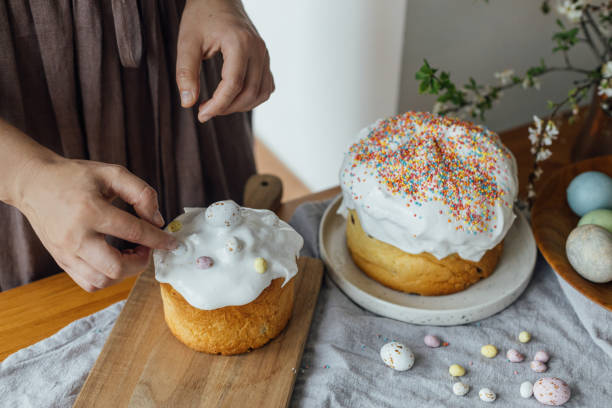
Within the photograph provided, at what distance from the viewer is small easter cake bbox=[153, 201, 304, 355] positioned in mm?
793

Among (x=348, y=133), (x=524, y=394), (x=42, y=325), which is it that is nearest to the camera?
(x=524, y=394)

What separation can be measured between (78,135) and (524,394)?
2.82ft

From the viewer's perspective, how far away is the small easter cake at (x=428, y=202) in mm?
880

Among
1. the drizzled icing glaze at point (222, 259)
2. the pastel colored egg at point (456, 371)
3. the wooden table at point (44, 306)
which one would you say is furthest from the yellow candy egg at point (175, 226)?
the pastel colored egg at point (456, 371)

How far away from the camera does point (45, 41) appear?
2.86ft

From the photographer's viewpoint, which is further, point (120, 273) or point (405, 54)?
point (405, 54)

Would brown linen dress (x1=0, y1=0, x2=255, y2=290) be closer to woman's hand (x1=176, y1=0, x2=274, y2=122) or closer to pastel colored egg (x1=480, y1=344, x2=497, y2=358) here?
woman's hand (x1=176, y1=0, x2=274, y2=122)

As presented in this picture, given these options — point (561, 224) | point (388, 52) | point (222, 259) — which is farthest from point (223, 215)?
point (388, 52)

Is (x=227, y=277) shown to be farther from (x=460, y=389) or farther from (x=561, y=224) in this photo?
(x=561, y=224)

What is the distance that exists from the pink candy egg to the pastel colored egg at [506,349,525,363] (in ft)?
1.67

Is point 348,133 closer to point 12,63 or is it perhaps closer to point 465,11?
point 465,11

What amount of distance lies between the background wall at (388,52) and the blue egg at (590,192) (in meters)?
0.54

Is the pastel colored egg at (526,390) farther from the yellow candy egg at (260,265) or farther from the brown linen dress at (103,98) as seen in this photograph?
the brown linen dress at (103,98)

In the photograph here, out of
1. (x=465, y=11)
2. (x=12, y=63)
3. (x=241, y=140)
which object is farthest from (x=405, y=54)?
(x=12, y=63)
